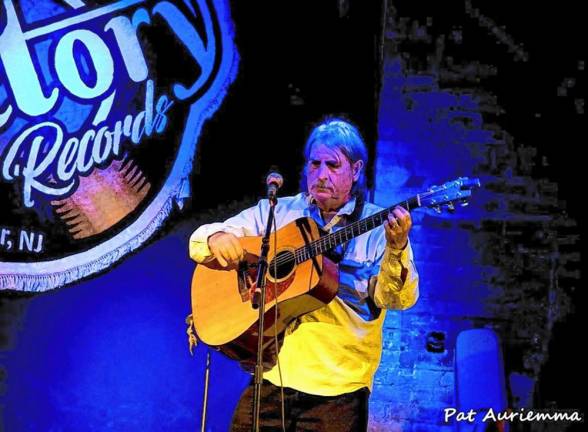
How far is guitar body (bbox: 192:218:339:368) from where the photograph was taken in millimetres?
3779

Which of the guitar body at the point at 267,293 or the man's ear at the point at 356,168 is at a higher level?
the man's ear at the point at 356,168

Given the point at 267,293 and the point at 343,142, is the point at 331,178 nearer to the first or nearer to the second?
the point at 343,142

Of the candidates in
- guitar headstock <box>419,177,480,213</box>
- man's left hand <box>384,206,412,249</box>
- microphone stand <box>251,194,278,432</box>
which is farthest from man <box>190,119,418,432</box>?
microphone stand <box>251,194,278,432</box>

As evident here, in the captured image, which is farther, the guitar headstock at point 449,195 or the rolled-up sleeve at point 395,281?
the rolled-up sleeve at point 395,281

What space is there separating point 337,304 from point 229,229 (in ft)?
2.37

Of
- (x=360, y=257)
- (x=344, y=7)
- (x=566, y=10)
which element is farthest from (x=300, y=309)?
(x=566, y=10)

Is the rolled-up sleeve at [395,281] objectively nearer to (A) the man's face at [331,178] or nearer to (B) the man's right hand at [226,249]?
(A) the man's face at [331,178]

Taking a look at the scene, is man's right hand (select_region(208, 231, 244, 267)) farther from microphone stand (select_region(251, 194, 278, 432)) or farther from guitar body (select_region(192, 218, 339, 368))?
microphone stand (select_region(251, 194, 278, 432))

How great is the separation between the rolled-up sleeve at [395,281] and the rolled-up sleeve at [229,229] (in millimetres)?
759

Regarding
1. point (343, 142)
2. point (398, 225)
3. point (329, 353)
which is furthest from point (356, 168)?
point (329, 353)

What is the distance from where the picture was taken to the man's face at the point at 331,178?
4230 millimetres

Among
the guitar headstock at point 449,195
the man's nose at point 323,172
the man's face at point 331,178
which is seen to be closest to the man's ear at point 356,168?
the man's face at point 331,178

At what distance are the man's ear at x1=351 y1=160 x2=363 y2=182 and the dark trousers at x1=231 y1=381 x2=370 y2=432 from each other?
43.7 inches

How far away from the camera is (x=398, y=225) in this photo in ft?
11.9
